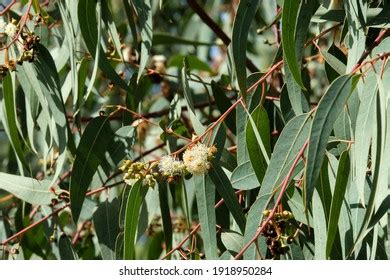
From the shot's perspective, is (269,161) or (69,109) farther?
(69,109)

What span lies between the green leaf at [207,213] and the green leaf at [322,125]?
0.30 metres

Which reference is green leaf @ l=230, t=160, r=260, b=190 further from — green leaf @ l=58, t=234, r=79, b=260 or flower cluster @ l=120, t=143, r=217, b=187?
green leaf @ l=58, t=234, r=79, b=260

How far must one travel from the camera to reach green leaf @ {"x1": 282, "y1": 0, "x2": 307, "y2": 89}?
5.49 ft

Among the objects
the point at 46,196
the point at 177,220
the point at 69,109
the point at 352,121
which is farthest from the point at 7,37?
the point at 69,109

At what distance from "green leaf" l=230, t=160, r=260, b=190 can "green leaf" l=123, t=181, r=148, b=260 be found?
0.60 feet

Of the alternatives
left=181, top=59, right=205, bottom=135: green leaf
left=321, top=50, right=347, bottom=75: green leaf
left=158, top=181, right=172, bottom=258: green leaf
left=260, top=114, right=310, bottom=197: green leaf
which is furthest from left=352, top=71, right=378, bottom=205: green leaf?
left=158, top=181, right=172, bottom=258: green leaf

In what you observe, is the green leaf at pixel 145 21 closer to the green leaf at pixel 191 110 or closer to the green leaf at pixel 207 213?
the green leaf at pixel 191 110

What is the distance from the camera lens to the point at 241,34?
5.69 feet

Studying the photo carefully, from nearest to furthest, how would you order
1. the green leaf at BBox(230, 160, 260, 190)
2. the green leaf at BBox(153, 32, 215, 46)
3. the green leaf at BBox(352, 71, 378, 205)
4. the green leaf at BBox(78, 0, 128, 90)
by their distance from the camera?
the green leaf at BBox(352, 71, 378, 205) → the green leaf at BBox(230, 160, 260, 190) → the green leaf at BBox(78, 0, 128, 90) → the green leaf at BBox(153, 32, 215, 46)

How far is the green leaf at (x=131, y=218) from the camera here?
5.65 feet
